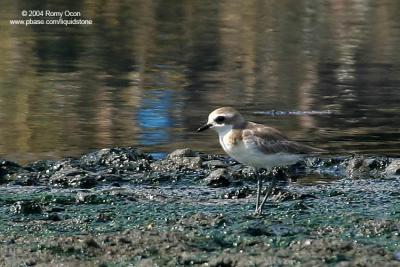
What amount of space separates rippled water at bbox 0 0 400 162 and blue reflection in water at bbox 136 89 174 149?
0.6 inches

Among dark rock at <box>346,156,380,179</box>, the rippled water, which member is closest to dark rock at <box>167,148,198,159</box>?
the rippled water

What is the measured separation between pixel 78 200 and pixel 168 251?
188 centimetres

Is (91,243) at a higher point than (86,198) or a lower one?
higher

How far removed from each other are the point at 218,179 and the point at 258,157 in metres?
1.30

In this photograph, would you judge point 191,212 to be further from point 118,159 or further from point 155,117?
point 155,117

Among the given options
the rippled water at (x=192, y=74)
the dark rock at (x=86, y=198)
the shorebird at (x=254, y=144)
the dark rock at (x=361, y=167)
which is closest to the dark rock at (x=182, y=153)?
the rippled water at (x=192, y=74)

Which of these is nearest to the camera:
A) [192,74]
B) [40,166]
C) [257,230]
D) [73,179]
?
[257,230]

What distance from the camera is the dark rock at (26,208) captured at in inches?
314

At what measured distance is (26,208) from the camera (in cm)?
797

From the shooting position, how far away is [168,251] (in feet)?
22.0

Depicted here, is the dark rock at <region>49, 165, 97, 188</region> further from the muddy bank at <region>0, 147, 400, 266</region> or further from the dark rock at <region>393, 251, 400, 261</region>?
the dark rock at <region>393, 251, 400, 261</region>

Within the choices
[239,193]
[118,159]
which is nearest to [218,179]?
[239,193]

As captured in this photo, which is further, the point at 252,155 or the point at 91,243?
the point at 252,155

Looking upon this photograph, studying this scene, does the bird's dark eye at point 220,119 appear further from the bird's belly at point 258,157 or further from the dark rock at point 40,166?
the dark rock at point 40,166
